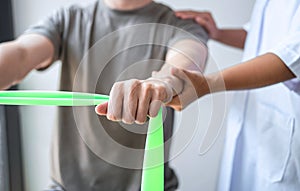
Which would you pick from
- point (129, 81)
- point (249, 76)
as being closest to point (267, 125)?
point (249, 76)

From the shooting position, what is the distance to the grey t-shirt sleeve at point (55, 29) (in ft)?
2.31

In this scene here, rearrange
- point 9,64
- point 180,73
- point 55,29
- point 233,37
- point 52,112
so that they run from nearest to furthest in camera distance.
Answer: point 180,73 → point 9,64 → point 55,29 → point 233,37 → point 52,112

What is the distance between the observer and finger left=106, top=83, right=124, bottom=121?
1.30 ft

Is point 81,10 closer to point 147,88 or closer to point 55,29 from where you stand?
point 55,29

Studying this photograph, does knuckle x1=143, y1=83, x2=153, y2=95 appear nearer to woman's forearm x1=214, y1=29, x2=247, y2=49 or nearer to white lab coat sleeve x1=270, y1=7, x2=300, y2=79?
white lab coat sleeve x1=270, y1=7, x2=300, y2=79

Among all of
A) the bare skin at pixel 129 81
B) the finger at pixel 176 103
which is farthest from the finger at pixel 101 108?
the finger at pixel 176 103

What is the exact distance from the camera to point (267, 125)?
2.29 feet

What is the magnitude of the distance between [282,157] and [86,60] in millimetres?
392

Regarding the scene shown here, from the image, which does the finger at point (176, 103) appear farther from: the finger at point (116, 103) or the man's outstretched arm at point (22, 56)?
the man's outstretched arm at point (22, 56)

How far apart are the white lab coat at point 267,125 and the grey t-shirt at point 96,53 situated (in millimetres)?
122

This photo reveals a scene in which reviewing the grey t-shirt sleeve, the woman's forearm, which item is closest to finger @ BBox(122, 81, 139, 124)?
the grey t-shirt sleeve

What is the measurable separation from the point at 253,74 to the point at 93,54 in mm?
279

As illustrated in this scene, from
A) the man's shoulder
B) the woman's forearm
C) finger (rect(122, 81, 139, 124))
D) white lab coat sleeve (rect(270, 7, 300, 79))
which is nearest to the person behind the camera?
finger (rect(122, 81, 139, 124))

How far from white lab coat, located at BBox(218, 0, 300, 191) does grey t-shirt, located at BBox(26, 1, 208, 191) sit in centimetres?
12
